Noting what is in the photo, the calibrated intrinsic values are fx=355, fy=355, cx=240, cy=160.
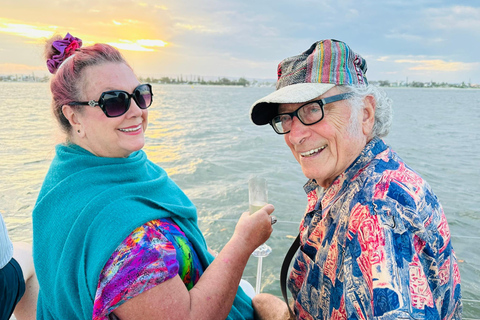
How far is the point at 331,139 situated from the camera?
1.69 metres

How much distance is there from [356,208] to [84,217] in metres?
1.18

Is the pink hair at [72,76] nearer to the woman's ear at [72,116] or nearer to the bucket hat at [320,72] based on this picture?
the woman's ear at [72,116]

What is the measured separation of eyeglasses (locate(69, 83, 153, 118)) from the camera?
176 centimetres

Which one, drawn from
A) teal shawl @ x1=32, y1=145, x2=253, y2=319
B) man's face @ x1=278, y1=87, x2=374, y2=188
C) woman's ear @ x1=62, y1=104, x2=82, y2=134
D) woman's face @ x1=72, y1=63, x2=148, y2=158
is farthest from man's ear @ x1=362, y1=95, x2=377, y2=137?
woman's ear @ x1=62, y1=104, x2=82, y2=134

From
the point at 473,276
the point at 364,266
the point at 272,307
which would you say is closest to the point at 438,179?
the point at 473,276

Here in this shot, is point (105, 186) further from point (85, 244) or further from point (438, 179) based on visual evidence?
point (438, 179)

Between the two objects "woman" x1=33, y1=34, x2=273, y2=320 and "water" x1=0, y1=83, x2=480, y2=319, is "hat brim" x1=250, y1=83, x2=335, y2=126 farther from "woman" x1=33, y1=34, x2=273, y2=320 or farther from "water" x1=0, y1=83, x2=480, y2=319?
"water" x1=0, y1=83, x2=480, y2=319

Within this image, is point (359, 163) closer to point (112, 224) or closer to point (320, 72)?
point (320, 72)

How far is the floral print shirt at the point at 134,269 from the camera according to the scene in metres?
1.43

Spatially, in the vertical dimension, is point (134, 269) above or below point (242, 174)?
above

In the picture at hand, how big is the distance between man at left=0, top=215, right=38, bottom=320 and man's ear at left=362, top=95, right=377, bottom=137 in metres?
2.22

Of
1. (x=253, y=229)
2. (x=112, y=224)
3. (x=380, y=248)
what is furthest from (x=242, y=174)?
(x=380, y=248)

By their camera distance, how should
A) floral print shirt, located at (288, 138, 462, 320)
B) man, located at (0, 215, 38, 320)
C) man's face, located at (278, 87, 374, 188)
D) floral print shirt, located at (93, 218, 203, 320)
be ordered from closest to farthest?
floral print shirt, located at (288, 138, 462, 320)
floral print shirt, located at (93, 218, 203, 320)
man's face, located at (278, 87, 374, 188)
man, located at (0, 215, 38, 320)

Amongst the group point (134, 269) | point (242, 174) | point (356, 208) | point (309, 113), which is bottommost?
point (242, 174)
